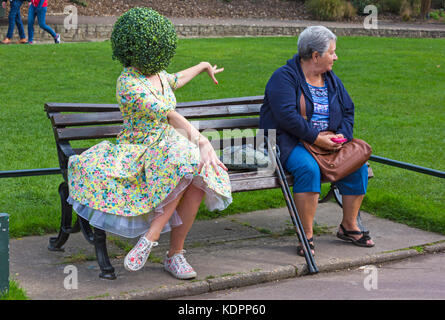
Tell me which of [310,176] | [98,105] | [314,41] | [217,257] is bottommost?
[217,257]

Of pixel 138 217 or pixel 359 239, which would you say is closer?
pixel 138 217

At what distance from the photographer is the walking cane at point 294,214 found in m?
4.47

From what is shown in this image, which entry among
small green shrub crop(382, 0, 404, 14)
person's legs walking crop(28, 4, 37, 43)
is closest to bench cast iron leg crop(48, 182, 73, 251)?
person's legs walking crop(28, 4, 37, 43)

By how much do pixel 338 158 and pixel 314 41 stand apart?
83cm

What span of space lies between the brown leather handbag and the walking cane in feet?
0.81

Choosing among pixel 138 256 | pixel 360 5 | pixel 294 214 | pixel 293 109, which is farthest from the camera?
pixel 360 5

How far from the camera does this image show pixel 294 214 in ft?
15.3

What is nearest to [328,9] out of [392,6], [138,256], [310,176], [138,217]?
[392,6]

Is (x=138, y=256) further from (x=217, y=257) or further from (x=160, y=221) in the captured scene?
(x=217, y=257)

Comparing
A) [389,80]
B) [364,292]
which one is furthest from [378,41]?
[364,292]

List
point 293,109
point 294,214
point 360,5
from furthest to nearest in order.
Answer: point 360,5
point 293,109
point 294,214

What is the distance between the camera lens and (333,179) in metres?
4.78

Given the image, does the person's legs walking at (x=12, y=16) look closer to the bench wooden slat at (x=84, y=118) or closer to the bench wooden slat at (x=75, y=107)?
the bench wooden slat at (x=75, y=107)
